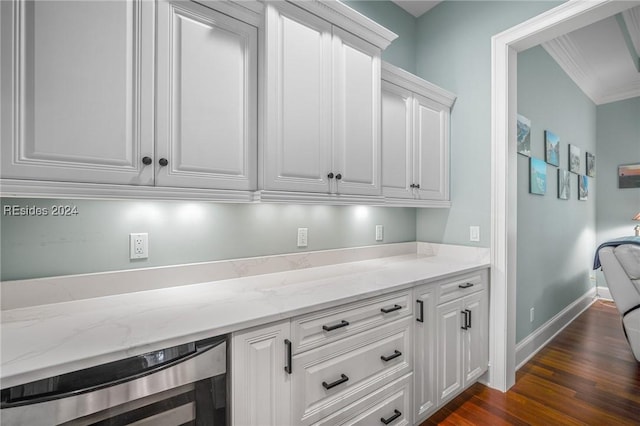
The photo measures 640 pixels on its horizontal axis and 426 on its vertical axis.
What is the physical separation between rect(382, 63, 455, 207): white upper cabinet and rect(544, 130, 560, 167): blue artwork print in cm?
138

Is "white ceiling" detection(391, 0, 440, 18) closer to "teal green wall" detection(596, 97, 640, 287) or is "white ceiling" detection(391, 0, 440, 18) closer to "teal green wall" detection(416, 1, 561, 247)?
"teal green wall" detection(416, 1, 561, 247)

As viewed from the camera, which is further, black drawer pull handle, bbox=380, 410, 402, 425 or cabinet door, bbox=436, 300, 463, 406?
cabinet door, bbox=436, 300, 463, 406

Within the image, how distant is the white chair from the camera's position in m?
2.61

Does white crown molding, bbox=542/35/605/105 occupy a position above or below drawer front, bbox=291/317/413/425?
above

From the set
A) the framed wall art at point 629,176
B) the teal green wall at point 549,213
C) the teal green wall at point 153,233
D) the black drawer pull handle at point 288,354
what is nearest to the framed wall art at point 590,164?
the teal green wall at point 549,213

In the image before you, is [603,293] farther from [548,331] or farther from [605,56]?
[605,56]

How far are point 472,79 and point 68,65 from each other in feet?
8.45

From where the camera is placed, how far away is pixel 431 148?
2.42 m

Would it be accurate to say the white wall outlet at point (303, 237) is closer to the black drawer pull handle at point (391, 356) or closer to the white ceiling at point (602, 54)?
the black drawer pull handle at point (391, 356)

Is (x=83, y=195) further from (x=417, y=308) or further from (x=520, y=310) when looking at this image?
(x=520, y=310)

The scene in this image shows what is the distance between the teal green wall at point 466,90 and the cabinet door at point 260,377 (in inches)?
73.8

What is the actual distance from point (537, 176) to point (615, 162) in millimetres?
3023

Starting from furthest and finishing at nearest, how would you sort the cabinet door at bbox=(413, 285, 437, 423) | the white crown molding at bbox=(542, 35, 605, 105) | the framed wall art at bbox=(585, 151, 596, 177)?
the framed wall art at bbox=(585, 151, 596, 177) < the white crown molding at bbox=(542, 35, 605, 105) < the cabinet door at bbox=(413, 285, 437, 423)

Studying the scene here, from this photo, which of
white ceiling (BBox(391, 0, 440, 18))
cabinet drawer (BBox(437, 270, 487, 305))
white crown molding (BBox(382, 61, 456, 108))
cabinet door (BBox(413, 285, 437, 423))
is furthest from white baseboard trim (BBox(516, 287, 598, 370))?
white ceiling (BBox(391, 0, 440, 18))
